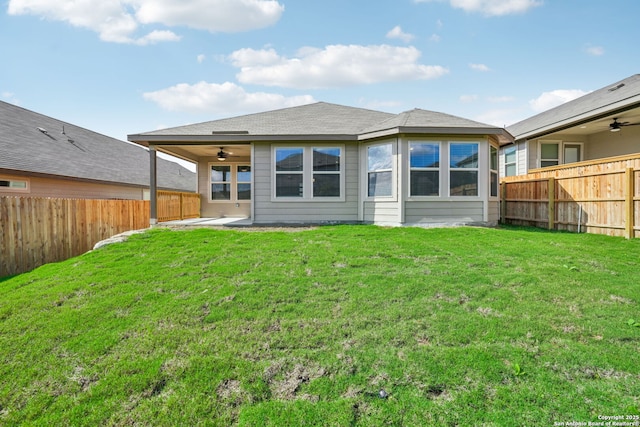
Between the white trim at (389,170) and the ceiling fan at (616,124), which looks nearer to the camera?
the white trim at (389,170)

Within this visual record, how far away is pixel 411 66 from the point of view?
730 inches

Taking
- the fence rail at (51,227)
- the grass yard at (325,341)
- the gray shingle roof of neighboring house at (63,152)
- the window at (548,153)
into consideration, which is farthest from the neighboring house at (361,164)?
the gray shingle roof of neighboring house at (63,152)

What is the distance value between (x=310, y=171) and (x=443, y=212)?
4135mm

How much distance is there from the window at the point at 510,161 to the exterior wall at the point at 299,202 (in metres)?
8.53

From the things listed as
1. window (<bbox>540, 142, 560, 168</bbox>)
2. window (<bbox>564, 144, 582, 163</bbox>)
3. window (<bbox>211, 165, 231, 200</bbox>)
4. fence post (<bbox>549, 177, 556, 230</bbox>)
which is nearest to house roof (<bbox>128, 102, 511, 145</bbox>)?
fence post (<bbox>549, 177, 556, 230</bbox>)

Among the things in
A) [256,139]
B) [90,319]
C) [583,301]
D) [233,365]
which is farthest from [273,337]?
[256,139]

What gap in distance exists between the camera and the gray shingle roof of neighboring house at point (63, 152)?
→ 11310mm

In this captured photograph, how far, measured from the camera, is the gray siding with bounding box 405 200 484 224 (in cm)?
882

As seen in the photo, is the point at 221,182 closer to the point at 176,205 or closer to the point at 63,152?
the point at 176,205

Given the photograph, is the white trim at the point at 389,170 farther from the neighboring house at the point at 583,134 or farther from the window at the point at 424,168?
the neighboring house at the point at 583,134

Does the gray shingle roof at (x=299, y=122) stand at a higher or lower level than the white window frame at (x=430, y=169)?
higher

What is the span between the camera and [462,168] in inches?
350

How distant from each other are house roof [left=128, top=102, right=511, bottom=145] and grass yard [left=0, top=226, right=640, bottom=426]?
447 cm

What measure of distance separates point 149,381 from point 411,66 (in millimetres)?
20152
